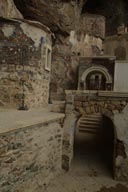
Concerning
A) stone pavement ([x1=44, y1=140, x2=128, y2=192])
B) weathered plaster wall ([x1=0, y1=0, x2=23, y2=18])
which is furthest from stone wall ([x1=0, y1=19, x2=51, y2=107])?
stone pavement ([x1=44, y1=140, x2=128, y2=192])

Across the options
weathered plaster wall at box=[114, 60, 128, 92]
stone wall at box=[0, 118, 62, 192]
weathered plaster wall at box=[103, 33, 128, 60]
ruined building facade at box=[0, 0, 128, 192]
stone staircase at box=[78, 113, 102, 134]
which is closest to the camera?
stone wall at box=[0, 118, 62, 192]

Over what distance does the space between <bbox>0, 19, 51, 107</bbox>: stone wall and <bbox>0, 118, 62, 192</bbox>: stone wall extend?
3170mm

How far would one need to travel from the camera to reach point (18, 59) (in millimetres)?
8312

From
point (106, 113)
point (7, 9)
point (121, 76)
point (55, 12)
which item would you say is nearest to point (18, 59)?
point (7, 9)

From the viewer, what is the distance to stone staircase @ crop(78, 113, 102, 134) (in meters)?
10.8

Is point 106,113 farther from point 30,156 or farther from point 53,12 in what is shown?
point 53,12

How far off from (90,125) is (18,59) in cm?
604

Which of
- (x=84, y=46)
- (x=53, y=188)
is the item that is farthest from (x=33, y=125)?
(x=84, y=46)

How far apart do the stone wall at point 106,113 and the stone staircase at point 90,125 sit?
4501mm

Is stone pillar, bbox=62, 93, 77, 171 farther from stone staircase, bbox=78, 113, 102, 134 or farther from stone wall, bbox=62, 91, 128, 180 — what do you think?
stone staircase, bbox=78, 113, 102, 134

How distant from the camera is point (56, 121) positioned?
6027mm

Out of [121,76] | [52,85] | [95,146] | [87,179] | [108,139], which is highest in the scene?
[121,76]

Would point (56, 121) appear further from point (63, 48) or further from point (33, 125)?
point (63, 48)

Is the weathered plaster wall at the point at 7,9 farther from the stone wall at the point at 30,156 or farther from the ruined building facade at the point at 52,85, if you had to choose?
the stone wall at the point at 30,156
